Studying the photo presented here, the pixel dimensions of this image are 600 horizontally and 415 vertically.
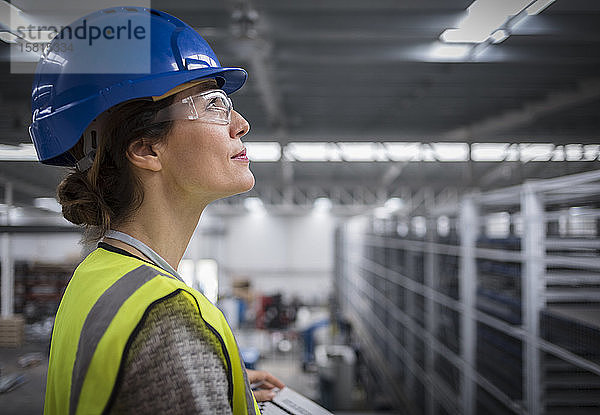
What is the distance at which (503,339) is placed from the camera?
14.4ft

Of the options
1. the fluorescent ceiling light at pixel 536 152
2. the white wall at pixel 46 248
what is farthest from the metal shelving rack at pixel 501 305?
the white wall at pixel 46 248

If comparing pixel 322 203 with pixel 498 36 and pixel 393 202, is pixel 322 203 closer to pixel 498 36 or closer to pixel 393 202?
pixel 393 202

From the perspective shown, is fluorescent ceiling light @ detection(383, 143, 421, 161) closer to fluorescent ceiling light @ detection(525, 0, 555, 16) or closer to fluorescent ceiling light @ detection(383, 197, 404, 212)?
fluorescent ceiling light @ detection(525, 0, 555, 16)

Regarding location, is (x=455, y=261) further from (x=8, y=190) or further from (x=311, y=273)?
(x=311, y=273)

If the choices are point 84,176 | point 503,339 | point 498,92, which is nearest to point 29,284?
point 84,176

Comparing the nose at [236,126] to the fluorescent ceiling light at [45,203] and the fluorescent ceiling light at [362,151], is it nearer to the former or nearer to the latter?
the fluorescent ceiling light at [45,203]

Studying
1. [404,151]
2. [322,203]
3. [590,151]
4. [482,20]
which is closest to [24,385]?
[482,20]

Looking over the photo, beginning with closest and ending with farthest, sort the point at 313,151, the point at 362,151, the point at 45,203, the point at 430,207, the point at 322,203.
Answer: the point at 45,203 → the point at 430,207 → the point at 362,151 → the point at 313,151 → the point at 322,203

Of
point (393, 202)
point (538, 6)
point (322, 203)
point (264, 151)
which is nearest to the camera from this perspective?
point (538, 6)

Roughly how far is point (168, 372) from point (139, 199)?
40 cm

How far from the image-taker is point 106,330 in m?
0.74

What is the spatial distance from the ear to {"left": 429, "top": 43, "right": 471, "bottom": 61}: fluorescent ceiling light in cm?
441

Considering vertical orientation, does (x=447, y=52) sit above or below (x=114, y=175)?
above

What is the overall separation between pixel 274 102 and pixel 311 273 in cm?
2017
